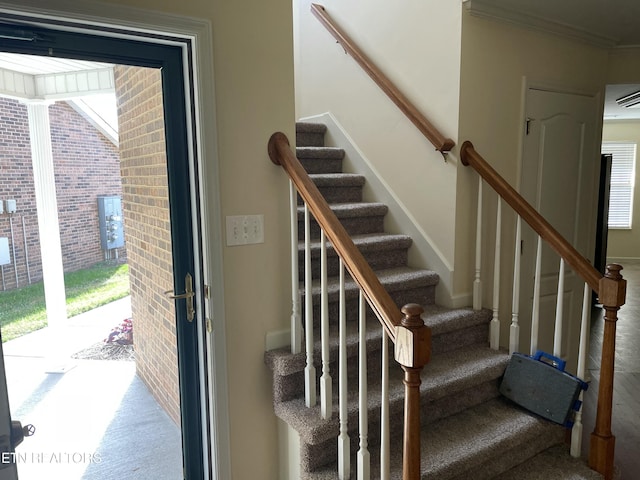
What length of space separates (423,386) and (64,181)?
1655 millimetres

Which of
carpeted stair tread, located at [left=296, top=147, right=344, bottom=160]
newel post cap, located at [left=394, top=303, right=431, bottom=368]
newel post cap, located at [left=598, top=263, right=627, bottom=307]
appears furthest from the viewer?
carpeted stair tread, located at [left=296, top=147, right=344, bottom=160]

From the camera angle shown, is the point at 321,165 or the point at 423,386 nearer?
the point at 423,386

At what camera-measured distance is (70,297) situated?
161 centimetres

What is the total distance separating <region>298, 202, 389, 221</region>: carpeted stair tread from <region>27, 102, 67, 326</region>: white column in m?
1.50

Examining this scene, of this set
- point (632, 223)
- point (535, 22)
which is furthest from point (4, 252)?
point (632, 223)

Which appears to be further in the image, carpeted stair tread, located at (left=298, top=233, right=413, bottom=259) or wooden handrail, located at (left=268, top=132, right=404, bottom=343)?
carpeted stair tread, located at (left=298, top=233, right=413, bottom=259)

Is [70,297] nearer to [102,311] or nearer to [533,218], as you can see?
[102,311]

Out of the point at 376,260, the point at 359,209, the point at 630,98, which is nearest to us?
the point at 376,260

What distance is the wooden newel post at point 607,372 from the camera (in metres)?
1.89

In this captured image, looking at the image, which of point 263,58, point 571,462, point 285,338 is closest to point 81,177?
point 263,58

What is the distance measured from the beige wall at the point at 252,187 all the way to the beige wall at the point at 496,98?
3.54 feet

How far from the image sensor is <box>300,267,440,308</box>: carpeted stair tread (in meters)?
2.25

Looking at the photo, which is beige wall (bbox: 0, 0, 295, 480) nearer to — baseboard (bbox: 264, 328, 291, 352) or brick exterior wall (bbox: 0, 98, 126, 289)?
baseboard (bbox: 264, 328, 291, 352)

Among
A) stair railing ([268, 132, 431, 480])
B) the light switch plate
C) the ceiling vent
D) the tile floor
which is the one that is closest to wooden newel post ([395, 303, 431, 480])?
stair railing ([268, 132, 431, 480])
